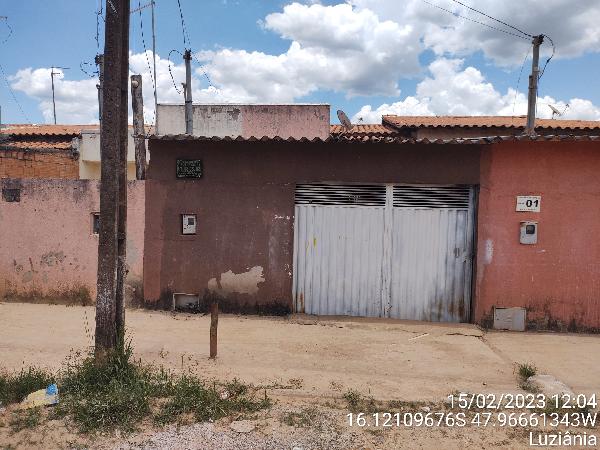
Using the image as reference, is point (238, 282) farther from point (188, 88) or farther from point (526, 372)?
point (188, 88)

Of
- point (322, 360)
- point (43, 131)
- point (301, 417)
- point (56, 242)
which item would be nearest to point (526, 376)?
point (322, 360)

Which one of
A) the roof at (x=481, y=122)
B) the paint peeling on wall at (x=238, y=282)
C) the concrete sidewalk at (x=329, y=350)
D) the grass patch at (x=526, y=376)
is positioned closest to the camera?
the grass patch at (x=526, y=376)

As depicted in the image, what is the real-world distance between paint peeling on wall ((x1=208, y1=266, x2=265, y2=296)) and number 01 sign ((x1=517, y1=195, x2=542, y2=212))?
14.1 feet

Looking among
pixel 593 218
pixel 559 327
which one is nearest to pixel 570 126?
pixel 593 218

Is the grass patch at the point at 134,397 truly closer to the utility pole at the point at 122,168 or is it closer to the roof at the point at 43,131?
the utility pole at the point at 122,168

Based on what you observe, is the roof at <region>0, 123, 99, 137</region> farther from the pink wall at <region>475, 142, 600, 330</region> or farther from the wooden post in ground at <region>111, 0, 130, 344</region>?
the pink wall at <region>475, 142, 600, 330</region>

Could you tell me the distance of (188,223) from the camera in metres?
7.78

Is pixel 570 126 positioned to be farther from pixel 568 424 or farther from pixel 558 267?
pixel 568 424

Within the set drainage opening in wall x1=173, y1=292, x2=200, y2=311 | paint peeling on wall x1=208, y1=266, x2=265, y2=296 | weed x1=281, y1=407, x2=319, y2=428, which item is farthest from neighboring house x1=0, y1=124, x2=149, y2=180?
weed x1=281, y1=407, x2=319, y2=428

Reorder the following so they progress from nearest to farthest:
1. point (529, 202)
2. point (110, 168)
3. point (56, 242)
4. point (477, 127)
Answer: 1. point (110, 168)
2. point (529, 202)
3. point (56, 242)
4. point (477, 127)

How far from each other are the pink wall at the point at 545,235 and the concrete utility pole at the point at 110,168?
543 centimetres

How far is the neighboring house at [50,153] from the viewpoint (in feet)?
34.9

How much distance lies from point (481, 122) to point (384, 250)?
7.87m

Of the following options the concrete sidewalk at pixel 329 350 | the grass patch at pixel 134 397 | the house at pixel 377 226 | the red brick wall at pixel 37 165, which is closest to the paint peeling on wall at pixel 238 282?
the house at pixel 377 226
